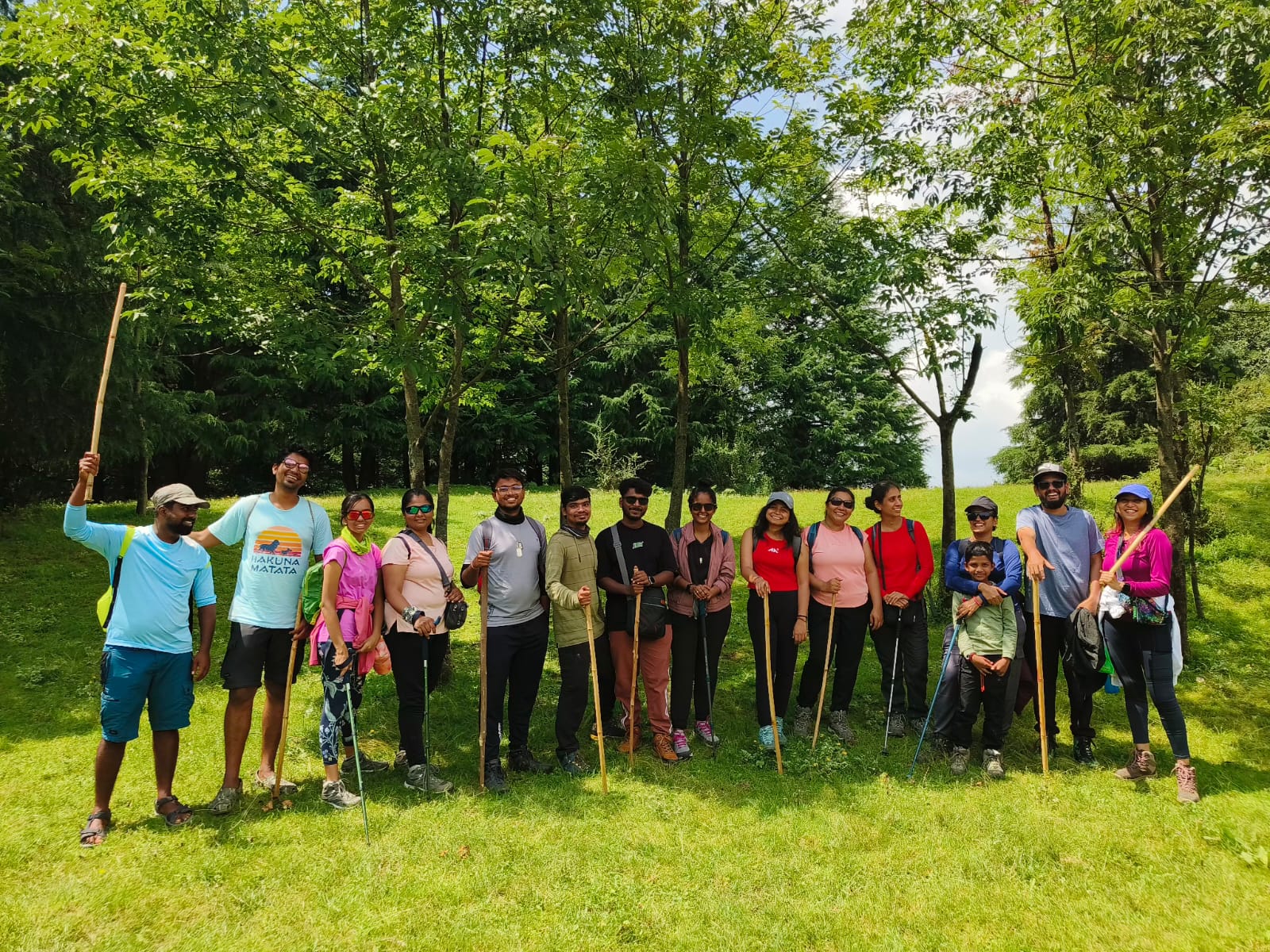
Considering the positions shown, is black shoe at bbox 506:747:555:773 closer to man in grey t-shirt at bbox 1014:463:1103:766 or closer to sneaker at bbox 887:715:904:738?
sneaker at bbox 887:715:904:738

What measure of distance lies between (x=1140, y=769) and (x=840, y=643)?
2.39m

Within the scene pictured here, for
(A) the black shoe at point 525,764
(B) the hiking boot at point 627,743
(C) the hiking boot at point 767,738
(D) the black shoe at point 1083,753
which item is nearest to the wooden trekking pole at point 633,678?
(B) the hiking boot at point 627,743

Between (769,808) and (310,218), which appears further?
(310,218)

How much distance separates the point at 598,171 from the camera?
21.6 feet

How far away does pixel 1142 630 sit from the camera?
560cm

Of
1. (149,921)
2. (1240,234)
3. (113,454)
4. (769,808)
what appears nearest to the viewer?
(149,921)

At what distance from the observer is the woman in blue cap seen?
17.9ft

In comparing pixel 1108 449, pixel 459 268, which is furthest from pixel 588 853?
pixel 1108 449

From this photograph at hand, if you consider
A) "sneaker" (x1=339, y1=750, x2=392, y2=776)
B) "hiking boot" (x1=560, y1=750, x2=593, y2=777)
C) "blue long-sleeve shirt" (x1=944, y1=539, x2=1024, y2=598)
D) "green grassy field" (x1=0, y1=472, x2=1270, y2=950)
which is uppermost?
"blue long-sleeve shirt" (x1=944, y1=539, x2=1024, y2=598)

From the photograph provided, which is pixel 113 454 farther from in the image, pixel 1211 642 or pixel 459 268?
pixel 1211 642

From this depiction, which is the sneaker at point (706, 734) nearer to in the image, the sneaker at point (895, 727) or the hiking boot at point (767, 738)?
the hiking boot at point (767, 738)

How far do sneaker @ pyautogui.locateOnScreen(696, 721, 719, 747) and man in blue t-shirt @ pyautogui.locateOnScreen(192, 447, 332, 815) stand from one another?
3.34m

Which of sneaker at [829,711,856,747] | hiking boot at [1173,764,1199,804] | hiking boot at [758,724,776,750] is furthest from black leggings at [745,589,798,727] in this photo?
hiking boot at [1173,764,1199,804]

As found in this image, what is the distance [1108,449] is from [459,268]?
24.1m
